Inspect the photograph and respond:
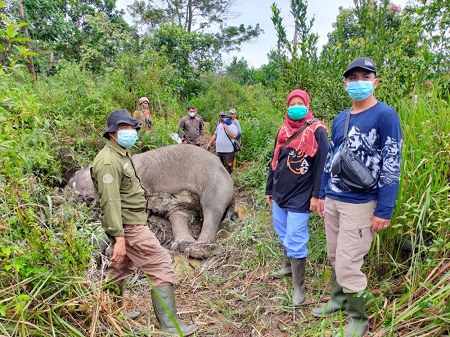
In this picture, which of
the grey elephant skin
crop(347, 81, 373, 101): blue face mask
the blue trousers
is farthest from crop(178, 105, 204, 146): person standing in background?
crop(347, 81, 373, 101): blue face mask

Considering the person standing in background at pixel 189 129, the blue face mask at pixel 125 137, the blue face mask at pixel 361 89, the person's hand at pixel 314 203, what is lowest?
the person's hand at pixel 314 203

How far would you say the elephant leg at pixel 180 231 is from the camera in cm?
414

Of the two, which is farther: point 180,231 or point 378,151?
point 180,231

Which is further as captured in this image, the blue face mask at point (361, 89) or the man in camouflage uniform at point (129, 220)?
the man in camouflage uniform at point (129, 220)

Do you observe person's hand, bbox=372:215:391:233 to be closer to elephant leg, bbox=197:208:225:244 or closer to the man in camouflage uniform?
the man in camouflage uniform

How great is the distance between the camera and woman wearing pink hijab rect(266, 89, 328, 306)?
277 cm

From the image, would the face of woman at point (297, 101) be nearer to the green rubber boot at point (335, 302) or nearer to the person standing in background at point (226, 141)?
the green rubber boot at point (335, 302)

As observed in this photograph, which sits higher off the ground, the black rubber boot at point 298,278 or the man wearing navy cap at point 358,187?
the man wearing navy cap at point 358,187

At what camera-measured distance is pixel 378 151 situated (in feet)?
7.13

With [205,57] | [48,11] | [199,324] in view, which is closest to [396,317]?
[199,324]

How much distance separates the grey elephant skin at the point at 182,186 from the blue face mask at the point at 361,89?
2720mm

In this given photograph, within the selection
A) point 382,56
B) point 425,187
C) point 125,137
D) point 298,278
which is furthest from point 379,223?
point 382,56

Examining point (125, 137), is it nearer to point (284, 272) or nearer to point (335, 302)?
point (284, 272)

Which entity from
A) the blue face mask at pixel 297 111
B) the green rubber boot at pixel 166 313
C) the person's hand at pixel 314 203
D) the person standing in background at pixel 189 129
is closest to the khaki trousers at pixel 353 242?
the person's hand at pixel 314 203
